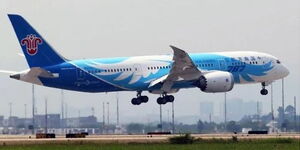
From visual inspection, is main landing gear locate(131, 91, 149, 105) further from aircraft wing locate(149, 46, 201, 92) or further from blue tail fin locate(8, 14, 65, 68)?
blue tail fin locate(8, 14, 65, 68)

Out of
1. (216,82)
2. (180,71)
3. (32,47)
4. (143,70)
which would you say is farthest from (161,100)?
(32,47)

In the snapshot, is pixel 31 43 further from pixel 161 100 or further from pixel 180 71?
pixel 161 100

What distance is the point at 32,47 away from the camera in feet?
366

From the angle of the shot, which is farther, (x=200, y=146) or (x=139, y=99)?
(x=139, y=99)

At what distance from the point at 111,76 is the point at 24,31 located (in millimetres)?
10483

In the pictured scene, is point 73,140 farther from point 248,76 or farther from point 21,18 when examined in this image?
point 248,76

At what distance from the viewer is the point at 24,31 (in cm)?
11181

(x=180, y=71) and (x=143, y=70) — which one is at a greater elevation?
(x=143, y=70)

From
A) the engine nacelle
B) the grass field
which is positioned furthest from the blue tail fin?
the grass field

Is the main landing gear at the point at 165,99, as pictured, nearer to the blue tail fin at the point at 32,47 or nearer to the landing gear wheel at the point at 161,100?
the landing gear wheel at the point at 161,100

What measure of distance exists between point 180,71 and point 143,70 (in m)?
4.18

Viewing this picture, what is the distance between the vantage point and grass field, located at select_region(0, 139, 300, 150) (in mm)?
81188

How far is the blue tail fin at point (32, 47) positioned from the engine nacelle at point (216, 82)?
15246 millimetres

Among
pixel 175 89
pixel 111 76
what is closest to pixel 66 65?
Result: pixel 111 76
